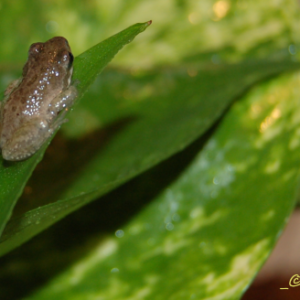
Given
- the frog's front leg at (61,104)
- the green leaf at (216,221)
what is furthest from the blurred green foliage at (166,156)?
the frog's front leg at (61,104)

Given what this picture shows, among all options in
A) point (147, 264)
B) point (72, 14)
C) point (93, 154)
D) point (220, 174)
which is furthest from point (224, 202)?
point (72, 14)

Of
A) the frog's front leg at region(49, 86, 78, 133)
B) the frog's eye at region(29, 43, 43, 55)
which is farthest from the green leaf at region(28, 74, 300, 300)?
the frog's eye at region(29, 43, 43, 55)

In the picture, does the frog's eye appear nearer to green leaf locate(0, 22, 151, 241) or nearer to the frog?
the frog

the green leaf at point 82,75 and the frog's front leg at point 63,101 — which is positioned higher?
the frog's front leg at point 63,101

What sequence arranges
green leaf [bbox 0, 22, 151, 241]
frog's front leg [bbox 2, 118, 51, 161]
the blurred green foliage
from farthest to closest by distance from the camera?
the blurred green foliage < frog's front leg [bbox 2, 118, 51, 161] < green leaf [bbox 0, 22, 151, 241]

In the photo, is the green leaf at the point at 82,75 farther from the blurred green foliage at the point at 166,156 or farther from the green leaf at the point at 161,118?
the green leaf at the point at 161,118

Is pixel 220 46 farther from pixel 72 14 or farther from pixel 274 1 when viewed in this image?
pixel 72 14

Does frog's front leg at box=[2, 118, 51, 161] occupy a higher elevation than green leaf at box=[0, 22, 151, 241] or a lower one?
higher
